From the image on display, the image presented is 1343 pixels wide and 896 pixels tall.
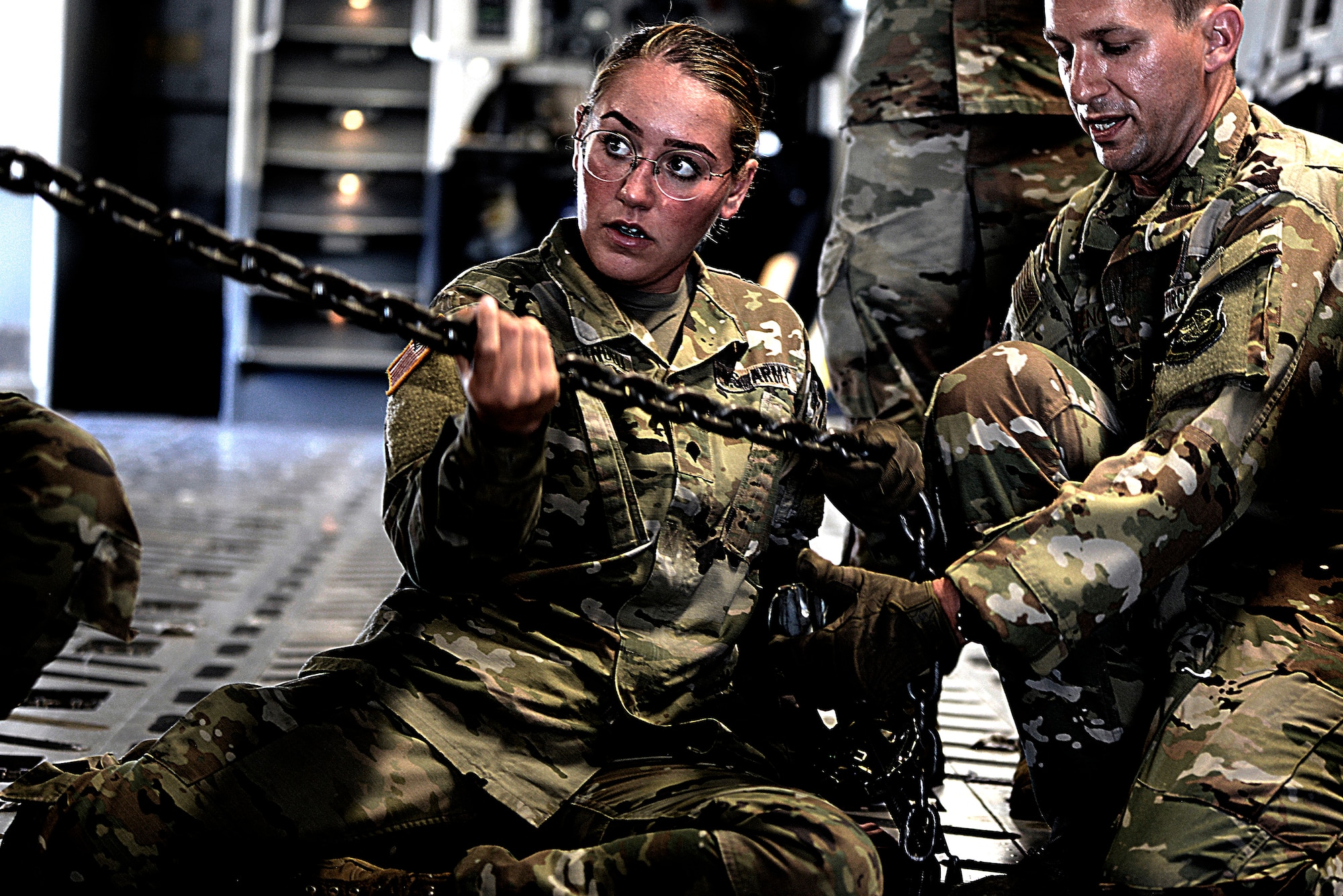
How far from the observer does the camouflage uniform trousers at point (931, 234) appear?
2.56 meters

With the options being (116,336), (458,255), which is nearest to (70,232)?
(116,336)

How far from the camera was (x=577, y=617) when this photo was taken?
1.67m

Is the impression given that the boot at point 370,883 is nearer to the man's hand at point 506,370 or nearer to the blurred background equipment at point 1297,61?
the man's hand at point 506,370

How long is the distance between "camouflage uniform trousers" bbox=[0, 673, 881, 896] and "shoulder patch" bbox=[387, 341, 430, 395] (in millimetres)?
360

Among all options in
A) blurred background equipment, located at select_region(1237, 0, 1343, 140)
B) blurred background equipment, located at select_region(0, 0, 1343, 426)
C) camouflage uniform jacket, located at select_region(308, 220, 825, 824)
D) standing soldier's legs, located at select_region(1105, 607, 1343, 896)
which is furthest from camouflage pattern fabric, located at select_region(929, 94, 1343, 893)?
blurred background equipment, located at select_region(0, 0, 1343, 426)

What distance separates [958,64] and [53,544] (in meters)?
1.86

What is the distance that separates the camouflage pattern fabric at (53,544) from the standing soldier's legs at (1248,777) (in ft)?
3.92

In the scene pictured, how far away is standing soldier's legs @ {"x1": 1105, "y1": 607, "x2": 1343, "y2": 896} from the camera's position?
1.56 metres

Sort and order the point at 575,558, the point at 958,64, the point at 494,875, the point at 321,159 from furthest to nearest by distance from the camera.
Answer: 1. the point at 321,159
2. the point at 958,64
3. the point at 575,558
4. the point at 494,875

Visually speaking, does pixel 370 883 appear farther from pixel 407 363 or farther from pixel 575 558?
pixel 407 363

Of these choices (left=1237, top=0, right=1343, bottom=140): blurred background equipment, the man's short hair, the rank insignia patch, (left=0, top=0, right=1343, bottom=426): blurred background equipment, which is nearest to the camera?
the rank insignia patch

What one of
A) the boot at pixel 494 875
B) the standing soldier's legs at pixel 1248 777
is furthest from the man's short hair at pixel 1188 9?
the boot at pixel 494 875

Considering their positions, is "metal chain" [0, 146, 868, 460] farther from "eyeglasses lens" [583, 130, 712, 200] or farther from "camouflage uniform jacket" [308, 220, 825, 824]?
"eyeglasses lens" [583, 130, 712, 200]

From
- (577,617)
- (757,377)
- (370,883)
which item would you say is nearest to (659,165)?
(757,377)
